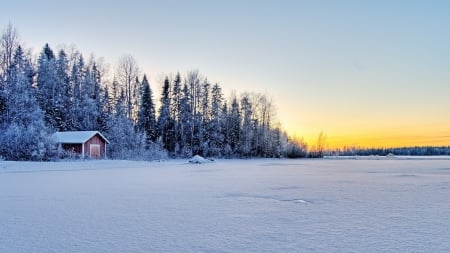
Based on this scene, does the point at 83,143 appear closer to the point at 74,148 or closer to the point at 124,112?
the point at 74,148

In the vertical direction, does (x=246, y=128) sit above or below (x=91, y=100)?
below

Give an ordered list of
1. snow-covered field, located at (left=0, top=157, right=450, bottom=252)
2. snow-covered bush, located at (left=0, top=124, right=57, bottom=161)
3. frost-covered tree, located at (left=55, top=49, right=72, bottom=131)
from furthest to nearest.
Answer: frost-covered tree, located at (left=55, top=49, right=72, bottom=131)
snow-covered bush, located at (left=0, top=124, right=57, bottom=161)
snow-covered field, located at (left=0, top=157, right=450, bottom=252)

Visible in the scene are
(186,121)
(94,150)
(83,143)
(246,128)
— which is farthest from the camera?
(246,128)

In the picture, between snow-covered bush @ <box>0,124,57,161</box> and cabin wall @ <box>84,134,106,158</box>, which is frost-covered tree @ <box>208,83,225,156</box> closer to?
cabin wall @ <box>84,134,106,158</box>

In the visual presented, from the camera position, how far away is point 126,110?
140 feet

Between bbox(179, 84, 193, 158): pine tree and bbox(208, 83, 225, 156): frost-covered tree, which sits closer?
bbox(179, 84, 193, 158): pine tree

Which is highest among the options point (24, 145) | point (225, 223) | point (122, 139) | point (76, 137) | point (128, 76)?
point (128, 76)

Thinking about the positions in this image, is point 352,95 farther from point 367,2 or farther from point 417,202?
point 417,202

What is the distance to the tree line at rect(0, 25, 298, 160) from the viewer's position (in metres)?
30.4

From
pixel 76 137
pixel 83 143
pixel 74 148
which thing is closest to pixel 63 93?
pixel 76 137

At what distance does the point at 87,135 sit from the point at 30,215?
26.3m

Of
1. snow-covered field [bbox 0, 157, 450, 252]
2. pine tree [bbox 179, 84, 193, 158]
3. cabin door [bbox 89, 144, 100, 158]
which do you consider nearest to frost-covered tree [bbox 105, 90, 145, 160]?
cabin door [bbox 89, 144, 100, 158]

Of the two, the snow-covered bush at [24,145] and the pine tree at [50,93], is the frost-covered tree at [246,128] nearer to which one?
the pine tree at [50,93]

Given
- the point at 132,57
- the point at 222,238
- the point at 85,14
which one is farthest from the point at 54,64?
the point at 222,238
